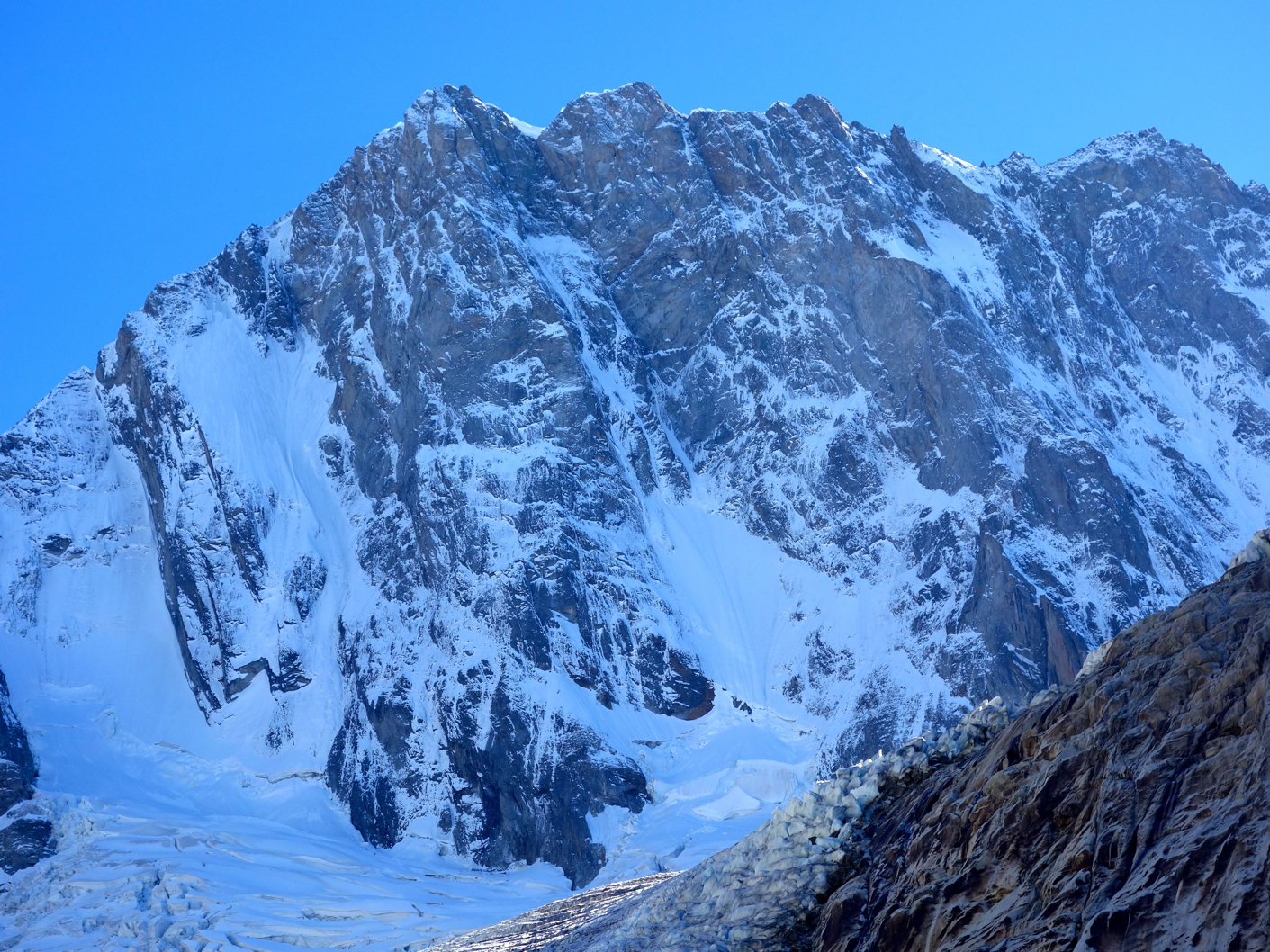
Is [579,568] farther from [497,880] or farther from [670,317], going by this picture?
[670,317]

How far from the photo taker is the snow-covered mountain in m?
126

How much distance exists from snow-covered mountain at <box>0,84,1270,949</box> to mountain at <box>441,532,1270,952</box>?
294 ft

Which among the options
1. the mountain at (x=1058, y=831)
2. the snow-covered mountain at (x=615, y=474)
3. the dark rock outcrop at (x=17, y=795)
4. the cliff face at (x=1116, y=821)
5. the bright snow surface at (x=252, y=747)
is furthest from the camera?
the snow-covered mountain at (x=615, y=474)

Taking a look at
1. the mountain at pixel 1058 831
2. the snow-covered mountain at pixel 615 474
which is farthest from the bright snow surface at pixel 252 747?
the mountain at pixel 1058 831

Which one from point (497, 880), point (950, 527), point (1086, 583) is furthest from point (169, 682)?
point (1086, 583)

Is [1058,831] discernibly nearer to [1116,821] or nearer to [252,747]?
[1116,821]

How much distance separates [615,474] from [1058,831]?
437 ft

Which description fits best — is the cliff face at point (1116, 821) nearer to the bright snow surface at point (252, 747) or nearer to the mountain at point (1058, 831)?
the mountain at point (1058, 831)

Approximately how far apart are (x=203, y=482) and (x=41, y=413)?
1377 inches

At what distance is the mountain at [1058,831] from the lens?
11055 mm

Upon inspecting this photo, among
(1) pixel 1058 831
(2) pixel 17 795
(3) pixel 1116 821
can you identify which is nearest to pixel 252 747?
(2) pixel 17 795

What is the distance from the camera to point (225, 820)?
411 feet

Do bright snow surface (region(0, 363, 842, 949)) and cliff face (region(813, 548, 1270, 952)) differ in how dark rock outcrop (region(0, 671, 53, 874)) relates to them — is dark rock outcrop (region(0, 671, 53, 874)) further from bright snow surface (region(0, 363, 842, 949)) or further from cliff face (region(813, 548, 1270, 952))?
cliff face (region(813, 548, 1270, 952))

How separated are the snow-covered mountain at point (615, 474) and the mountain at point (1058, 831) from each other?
294 feet
